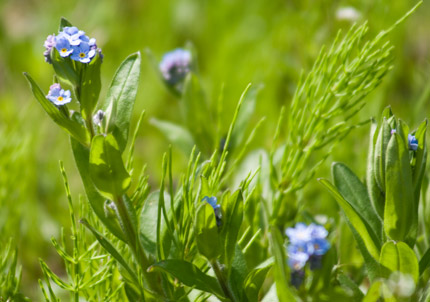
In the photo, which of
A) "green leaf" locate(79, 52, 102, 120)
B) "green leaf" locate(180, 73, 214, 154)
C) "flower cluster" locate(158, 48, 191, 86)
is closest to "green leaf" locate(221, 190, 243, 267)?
"green leaf" locate(79, 52, 102, 120)

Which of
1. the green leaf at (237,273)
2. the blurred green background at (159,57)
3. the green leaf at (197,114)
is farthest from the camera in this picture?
the blurred green background at (159,57)

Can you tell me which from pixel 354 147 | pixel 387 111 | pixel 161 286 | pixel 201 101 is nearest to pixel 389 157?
pixel 387 111

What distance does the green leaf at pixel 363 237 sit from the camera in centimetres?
77

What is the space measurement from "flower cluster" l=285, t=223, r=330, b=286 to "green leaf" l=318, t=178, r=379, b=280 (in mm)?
46

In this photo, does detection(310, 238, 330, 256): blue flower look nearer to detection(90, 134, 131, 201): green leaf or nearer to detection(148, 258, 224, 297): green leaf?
detection(148, 258, 224, 297): green leaf

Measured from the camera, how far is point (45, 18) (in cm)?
235

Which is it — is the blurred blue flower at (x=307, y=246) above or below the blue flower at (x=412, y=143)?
below

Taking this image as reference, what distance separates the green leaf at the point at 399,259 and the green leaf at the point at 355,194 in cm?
9

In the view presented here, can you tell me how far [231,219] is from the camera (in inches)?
30.3

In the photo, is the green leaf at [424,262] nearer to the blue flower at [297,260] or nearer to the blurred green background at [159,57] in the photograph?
the blue flower at [297,260]

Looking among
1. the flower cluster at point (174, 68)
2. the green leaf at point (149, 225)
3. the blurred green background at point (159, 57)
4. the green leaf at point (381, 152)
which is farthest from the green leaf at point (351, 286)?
the flower cluster at point (174, 68)

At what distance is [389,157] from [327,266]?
0.82ft

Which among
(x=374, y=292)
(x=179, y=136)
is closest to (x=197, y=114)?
(x=179, y=136)

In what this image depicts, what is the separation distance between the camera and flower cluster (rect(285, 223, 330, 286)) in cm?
80
